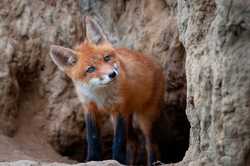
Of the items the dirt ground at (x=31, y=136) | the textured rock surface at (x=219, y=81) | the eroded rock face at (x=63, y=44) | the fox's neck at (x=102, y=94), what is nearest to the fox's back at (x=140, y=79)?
the fox's neck at (x=102, y=94)

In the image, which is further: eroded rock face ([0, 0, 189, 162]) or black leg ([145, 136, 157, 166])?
eroded rock face ([0, 0, 189, 162])

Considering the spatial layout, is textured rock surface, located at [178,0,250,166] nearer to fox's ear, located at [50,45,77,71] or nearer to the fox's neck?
the fox's neck

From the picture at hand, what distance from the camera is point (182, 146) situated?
7992mm

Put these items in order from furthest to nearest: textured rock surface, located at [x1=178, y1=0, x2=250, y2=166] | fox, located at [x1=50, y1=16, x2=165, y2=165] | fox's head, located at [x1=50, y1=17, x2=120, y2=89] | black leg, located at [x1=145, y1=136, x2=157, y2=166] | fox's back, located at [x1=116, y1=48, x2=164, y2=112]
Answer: black leg, located at [x1=145, y1=136, x2=157, y2=166] → fox's back, located at [x1=116, y1=48, x2=164, y2=112] → fox, located at [x1=50, y1=16, x2=165, y2=165] → fox's head, located at [x1=50, y1=17, x2=120, y2=89] → textured rock surface, located at [x1=178, y1=0, x2=250, y2=166]

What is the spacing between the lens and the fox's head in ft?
21.1

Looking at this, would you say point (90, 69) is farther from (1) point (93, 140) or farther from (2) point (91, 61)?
(1) point (93, 140)

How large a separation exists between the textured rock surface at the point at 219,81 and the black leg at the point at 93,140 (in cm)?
200

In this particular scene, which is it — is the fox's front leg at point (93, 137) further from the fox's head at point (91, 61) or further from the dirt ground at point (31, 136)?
the dirt ground at point (31, 136)

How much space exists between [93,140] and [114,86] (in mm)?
626

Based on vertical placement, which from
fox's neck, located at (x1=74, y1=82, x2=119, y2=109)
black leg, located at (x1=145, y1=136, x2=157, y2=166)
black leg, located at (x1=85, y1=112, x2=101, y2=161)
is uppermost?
fox's neck, located at (x1=74, y1=82, x2=119, y2=109)

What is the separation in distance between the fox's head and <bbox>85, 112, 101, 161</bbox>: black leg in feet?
1.31

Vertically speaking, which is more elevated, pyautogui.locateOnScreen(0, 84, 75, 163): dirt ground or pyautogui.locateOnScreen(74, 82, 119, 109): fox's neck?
pyautogui.locateOnScreen(74, 82, 119, 109): fox's neck

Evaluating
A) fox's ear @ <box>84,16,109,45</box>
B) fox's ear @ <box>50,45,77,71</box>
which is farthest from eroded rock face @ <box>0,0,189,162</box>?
fox's ear @ <box>50,45,77,71</box>

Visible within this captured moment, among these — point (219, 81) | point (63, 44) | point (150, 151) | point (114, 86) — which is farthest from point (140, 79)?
point (219, 81)
